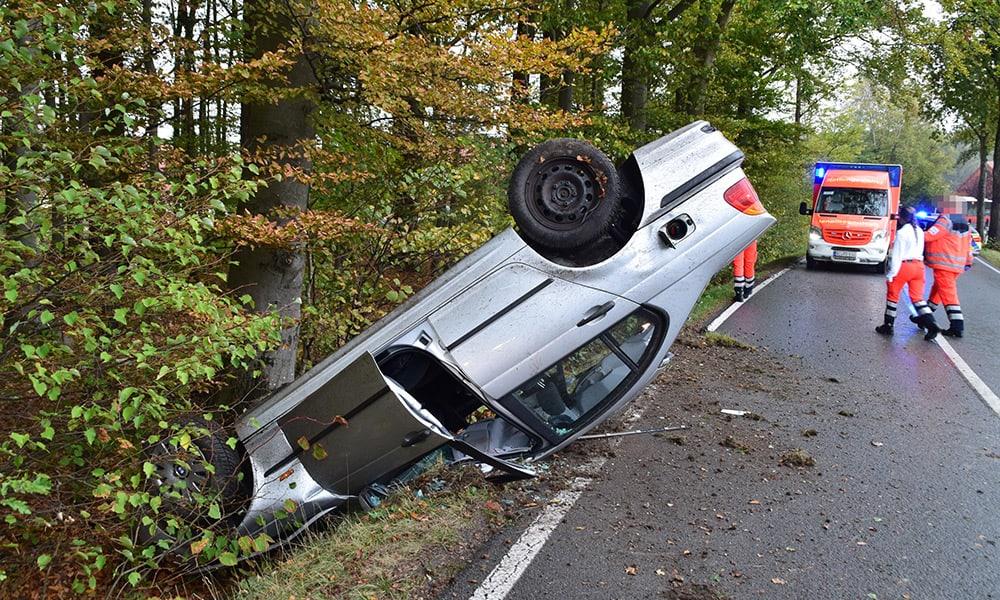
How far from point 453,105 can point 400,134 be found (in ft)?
2.39

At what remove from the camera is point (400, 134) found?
22.7 feet

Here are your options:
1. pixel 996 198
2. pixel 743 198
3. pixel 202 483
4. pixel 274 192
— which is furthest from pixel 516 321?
pixel 996 198

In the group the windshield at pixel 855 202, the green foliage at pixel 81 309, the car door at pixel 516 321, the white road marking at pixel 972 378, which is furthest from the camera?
the windshield at pixel 855 202

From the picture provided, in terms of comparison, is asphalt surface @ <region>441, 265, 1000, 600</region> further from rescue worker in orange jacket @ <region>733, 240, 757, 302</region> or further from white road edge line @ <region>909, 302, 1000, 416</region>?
rescue worker in orange jacket @ <region>733, 240, 757, 302</region>

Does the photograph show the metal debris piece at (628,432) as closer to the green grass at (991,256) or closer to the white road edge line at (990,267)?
the white road edge line at (990,267)

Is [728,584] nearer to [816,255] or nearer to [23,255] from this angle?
[23,255]

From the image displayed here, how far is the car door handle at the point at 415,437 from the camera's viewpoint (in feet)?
13.6

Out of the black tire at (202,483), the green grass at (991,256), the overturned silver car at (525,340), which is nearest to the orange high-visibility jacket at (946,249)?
the overturned silver car at (525,340)

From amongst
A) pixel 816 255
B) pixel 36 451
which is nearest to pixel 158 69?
pixel 36 451

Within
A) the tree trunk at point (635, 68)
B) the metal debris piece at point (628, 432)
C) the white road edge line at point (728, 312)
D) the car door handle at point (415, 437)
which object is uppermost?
the tree trunk at point (635, 68)

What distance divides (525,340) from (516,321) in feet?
0.43

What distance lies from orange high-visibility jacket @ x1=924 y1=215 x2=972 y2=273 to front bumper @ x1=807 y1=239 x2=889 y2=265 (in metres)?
8.23

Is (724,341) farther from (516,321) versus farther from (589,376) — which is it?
(516,321)

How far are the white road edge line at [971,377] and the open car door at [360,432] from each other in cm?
524
